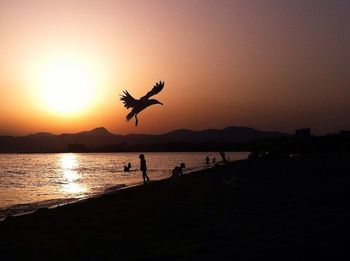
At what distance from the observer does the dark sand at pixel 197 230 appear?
29.5 feet

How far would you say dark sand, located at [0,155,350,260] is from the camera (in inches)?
354

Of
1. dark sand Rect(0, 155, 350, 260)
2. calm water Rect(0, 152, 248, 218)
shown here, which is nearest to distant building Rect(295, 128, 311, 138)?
calm water Rect(0, 152, 248, 218)

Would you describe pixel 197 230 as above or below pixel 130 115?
below

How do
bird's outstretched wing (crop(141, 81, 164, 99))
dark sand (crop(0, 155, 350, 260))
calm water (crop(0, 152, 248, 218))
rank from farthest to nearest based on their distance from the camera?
calm water (crop(0, 152, 248, 218))
bird's outstretched wing (crop(141, 81, 164, 99))
dark sand (crop(0, 155, 350, 260))

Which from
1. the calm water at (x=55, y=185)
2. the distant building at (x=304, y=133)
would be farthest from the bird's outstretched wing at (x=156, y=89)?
the distant building at (x=304, y=133)

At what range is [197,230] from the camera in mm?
11672

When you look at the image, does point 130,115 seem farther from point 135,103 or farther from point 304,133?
point 304,133

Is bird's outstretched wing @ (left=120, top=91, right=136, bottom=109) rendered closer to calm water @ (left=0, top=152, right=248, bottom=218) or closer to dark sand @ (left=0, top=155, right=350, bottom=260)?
dark sand @ (left=0, top=155, right=350, bottom=260)

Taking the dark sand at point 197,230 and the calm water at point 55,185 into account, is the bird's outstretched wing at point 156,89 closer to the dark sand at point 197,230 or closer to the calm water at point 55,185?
the dark sand at point 197,230

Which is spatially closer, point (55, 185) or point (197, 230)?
point (197, 230)

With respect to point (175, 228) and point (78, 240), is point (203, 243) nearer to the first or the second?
point (175, 228)

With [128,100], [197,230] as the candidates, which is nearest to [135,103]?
[128,100]

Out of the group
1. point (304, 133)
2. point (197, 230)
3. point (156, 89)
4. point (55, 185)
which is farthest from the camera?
point (304, 133)

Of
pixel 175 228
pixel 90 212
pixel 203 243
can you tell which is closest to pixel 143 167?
pixel 90 212
